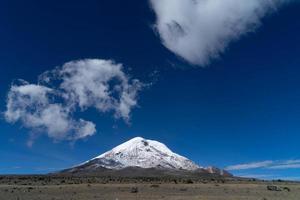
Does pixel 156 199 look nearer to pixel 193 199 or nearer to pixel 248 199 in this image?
pixel 193 199

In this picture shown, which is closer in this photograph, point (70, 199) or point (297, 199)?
point (70, 199)

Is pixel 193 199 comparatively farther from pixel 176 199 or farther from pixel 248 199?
pixel 248 199

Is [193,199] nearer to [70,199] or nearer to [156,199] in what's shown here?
[156,199]

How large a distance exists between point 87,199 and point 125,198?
394 centimetres

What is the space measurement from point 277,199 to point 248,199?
3.67 m

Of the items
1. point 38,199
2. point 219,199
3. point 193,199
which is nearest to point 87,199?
point 38,199

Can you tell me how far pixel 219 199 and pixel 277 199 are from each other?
619 cm

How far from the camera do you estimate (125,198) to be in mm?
43156

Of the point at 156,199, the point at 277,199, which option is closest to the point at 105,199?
the point at 156,199

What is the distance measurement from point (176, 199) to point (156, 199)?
79.3 inches

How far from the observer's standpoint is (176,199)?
41656 millimetres

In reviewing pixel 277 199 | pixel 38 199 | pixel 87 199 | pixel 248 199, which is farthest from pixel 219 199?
pixel 38 199

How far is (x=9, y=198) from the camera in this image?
139 ft

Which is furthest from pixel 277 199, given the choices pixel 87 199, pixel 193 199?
pixel 87 199
